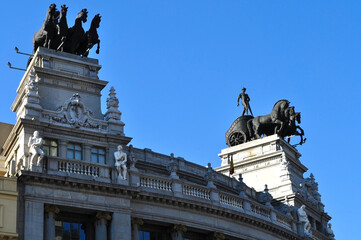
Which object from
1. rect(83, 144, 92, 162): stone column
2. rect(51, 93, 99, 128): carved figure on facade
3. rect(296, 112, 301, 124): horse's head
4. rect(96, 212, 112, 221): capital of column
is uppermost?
rect(296, 112, 301, 124): horse's head

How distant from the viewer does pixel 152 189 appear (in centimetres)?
5991

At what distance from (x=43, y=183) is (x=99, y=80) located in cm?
1097

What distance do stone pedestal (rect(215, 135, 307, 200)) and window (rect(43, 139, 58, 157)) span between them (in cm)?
2690

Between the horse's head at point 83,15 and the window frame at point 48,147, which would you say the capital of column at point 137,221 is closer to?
the window frame at point 48,147

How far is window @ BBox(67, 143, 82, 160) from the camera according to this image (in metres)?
58.8

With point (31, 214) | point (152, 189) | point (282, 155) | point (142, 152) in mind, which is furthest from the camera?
point (282, 155)

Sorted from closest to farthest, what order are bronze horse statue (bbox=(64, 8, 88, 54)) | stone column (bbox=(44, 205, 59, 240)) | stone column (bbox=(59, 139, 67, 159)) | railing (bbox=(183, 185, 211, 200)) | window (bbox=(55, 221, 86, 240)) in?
1. stone column (bbox=(44, 205, 59, 240))
2. window (bbox=(55, 221, 86, 240))
3. stone column (bbox=(59, 139, 67, 159))
4. railing (bbox=(183, 185, 211, 200))
5. bronze horse statue (bbox=(64, 8, 88, 54))

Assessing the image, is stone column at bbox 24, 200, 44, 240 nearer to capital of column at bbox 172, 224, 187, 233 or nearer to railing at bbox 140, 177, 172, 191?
railing at bbox 140, 177, 172, 191

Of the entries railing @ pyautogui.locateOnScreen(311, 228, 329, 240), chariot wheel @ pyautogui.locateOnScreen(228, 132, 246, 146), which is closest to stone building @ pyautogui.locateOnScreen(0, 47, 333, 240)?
railing @ pyautogui.locateOnScreen(311, 228, 329, 240)

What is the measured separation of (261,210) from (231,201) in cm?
420

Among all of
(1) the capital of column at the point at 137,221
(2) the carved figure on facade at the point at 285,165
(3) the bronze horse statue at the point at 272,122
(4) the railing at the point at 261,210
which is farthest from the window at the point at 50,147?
(3) the bronze horse statue at the point at 272,122

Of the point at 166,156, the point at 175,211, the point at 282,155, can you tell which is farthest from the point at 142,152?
the point at 282,155

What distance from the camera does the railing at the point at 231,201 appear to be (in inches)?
2530

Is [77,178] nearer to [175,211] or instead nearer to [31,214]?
[31,214]
